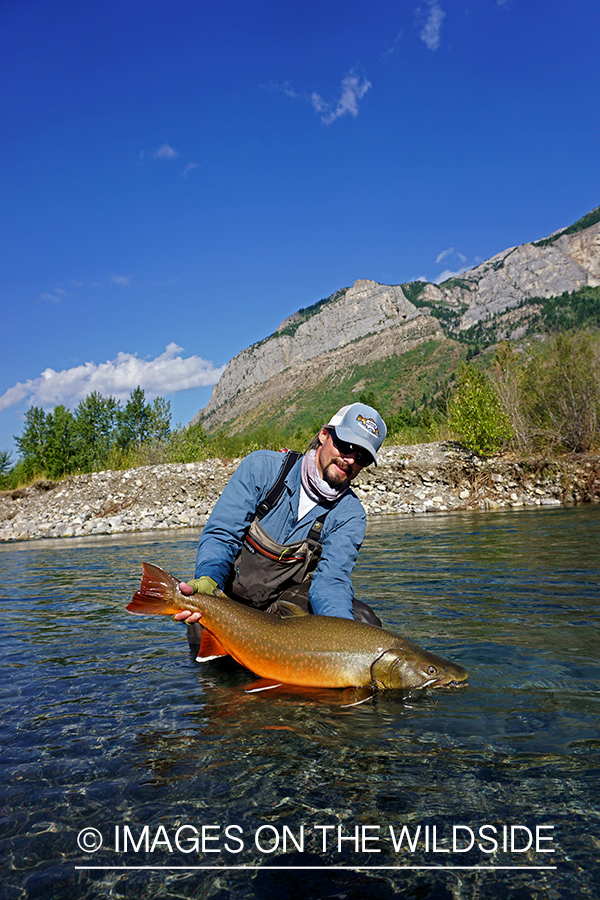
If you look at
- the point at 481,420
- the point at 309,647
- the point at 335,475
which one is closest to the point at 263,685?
the point at 309,647

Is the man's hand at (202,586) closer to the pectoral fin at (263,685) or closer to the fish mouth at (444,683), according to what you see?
the pectoral fin at (263,685)

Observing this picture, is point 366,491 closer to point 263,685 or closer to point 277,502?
point 277,502

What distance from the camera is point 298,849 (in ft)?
7.39

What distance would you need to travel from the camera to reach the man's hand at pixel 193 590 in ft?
12.9

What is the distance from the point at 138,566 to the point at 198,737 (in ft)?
29.4

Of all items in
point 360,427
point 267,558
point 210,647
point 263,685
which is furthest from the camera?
point 267,558

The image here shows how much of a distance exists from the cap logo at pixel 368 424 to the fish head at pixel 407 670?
5.55 feet

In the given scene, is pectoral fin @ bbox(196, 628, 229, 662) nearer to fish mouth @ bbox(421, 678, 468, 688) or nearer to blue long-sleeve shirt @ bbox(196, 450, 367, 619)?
blue long-sleeve shirt @ bbox(196, 450, 367, 619)

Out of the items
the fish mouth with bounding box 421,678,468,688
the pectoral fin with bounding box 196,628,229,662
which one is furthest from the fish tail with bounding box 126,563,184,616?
the fish mouth with bounding box 421,678,468,688

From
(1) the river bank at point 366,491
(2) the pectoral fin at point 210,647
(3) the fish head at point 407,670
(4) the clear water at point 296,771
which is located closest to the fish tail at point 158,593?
(2) the pectoral fin at point 210,647

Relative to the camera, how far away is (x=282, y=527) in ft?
15.8

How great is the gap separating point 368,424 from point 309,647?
1.85 m

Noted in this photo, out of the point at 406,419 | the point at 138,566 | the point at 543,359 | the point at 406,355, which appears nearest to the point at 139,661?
the point at 138,566

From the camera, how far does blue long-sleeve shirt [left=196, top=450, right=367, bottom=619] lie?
14.5 feet
